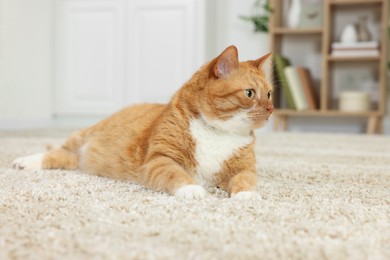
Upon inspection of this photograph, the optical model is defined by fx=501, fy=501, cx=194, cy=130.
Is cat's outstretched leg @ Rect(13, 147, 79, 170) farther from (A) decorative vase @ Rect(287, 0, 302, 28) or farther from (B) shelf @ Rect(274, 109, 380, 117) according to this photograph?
(A) decorative vase @ Rect(287, 0, 302, 28)

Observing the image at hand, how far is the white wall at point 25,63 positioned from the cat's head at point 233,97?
104 inches

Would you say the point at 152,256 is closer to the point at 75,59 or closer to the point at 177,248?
the point at 177,248

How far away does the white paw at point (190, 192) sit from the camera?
37.0 inches

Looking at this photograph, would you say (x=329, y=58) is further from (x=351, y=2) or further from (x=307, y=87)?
(x=351, y=2)

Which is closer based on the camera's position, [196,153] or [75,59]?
[196,153]

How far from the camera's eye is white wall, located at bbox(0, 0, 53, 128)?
3.43 meters

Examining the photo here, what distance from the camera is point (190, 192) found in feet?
3.10

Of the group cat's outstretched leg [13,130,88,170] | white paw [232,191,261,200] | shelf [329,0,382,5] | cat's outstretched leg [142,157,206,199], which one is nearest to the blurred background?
shelf [329,0,382,5]

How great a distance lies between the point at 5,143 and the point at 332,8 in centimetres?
269

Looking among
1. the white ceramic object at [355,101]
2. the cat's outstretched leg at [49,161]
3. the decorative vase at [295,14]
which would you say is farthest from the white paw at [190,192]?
the decorative vase at [295,14]

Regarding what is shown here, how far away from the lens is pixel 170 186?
1.00 m

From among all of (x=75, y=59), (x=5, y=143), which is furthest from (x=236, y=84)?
(x=75, y=59)

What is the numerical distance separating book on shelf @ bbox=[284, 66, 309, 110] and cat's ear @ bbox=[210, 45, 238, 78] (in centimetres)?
261

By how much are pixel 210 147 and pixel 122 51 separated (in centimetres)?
307
